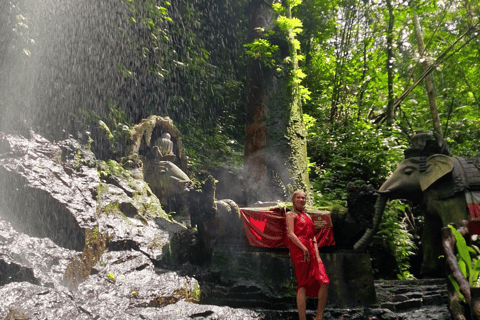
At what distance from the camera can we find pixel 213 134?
1229cm

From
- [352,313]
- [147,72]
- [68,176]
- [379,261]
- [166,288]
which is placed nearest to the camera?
[352,313]

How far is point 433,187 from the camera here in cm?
555

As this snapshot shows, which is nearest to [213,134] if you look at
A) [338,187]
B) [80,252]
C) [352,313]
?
[338,187]

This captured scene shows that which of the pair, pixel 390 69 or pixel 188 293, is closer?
pixel 188 293

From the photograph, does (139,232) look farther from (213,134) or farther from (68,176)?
(213,134)

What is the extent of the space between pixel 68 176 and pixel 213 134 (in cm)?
678

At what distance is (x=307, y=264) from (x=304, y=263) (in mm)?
43

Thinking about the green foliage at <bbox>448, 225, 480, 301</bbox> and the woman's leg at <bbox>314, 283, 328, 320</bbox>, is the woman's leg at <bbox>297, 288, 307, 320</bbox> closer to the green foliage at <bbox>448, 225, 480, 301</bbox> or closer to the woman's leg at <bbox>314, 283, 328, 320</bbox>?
the woman's leg at <bbox>314, 283, 328, 320</bbox>

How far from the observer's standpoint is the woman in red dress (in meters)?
3.48

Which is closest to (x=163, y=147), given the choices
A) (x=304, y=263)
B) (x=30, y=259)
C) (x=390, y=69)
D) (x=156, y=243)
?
(x=156, y=243)

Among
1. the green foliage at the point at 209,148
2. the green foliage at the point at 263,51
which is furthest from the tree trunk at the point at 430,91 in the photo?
the green foliage at the point at 263,51

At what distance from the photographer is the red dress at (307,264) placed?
3520mm

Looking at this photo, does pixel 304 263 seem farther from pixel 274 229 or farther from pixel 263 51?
pixel 263 51

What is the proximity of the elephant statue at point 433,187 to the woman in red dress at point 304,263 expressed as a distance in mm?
1613
